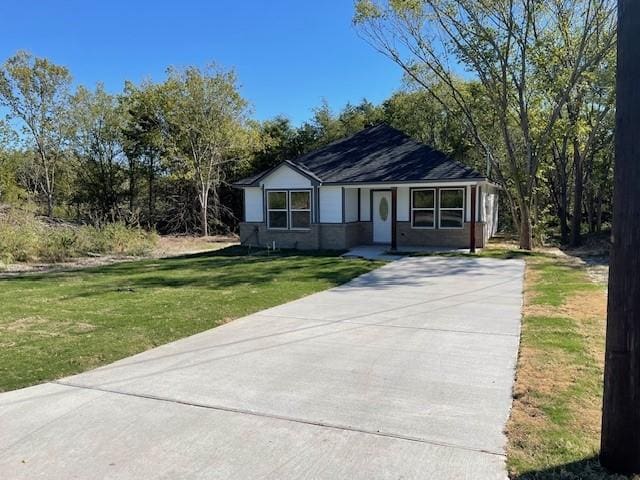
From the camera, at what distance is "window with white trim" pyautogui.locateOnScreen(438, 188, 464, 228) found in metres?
18.0

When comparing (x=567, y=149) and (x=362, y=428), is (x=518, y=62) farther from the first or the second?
(x=362, y=428)

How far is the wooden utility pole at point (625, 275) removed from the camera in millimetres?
2902

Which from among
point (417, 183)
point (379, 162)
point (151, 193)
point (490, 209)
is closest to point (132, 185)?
point (151, 193)

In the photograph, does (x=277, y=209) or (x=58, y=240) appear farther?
(x=277, y=209)

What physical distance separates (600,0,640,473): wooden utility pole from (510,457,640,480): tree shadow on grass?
0.18 ft

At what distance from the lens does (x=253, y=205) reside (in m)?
19.8

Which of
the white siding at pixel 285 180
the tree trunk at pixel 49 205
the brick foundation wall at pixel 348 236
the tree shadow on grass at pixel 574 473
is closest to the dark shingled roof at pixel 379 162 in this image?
the white siding at pixel 285 180

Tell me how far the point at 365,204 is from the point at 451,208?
3.17m

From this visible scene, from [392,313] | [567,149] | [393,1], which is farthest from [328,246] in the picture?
[567,149]

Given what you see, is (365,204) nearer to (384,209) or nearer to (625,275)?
(384,209)

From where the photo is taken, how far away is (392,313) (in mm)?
7703

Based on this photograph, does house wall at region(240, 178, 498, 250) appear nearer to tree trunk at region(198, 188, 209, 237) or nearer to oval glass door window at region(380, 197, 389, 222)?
oval glass door window at region(380, 197, 389, 222)

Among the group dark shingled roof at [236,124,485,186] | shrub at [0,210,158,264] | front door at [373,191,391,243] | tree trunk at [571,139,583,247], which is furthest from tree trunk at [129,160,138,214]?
tree trunk at [571,139,583,247]

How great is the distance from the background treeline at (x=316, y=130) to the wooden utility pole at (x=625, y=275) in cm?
1458
